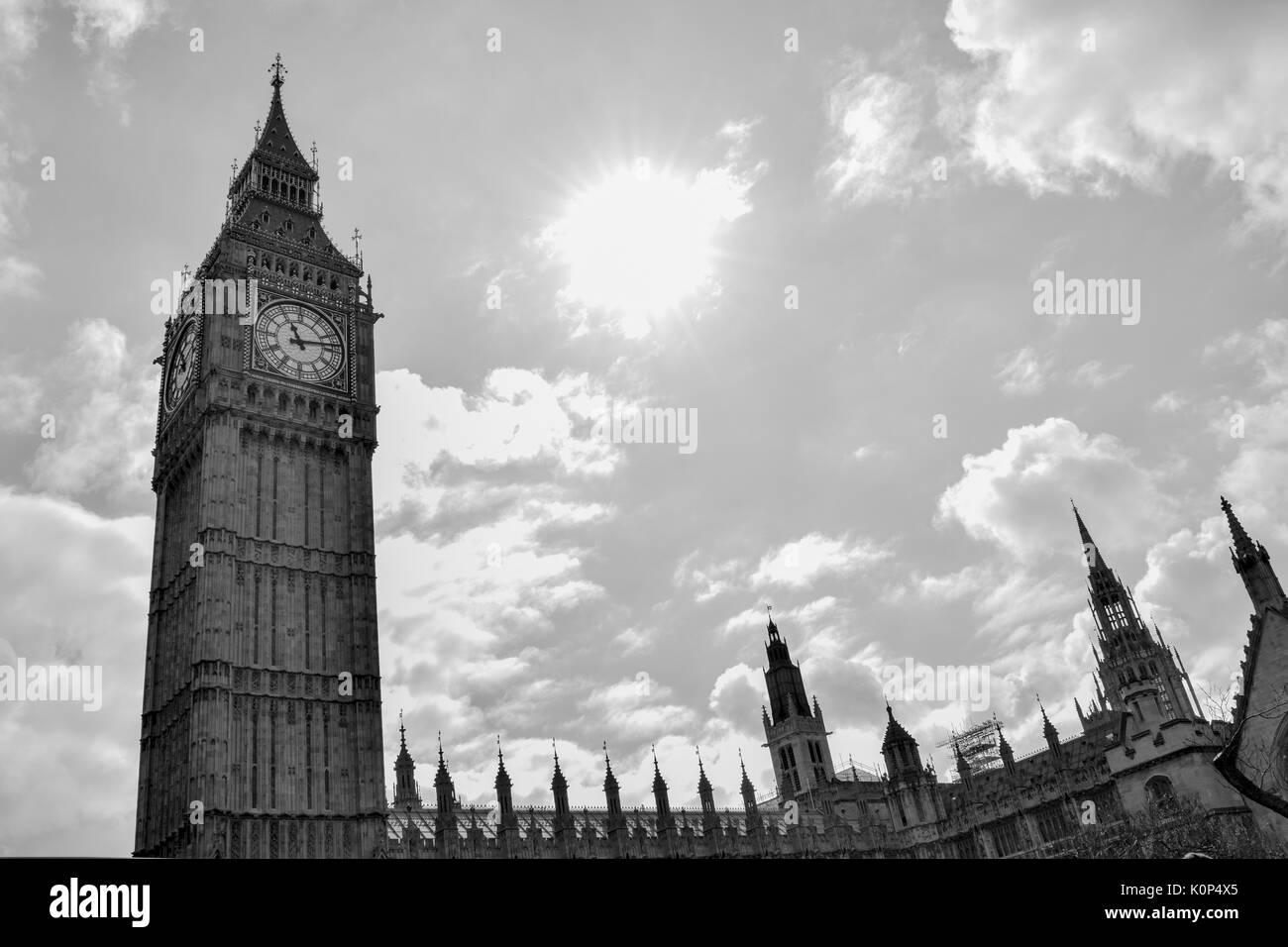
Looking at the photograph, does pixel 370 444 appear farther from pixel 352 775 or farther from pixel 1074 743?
pixel 1074 743

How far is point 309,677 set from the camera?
2453 inches

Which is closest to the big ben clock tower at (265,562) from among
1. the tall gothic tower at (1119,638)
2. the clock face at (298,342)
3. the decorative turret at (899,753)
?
the clock face at (298,342)

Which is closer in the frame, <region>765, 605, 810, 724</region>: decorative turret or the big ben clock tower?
the big ben clock tower

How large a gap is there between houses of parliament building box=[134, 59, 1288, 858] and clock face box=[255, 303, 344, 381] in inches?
5.6

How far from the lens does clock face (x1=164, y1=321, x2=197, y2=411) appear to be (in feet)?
235

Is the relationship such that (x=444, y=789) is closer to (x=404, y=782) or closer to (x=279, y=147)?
(x=404, y=782)

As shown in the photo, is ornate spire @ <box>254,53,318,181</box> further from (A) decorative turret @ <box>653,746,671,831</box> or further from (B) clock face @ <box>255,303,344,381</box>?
(A) decorative turret @ <box>653,746,671,831</box>

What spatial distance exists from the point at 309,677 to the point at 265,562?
314 inches

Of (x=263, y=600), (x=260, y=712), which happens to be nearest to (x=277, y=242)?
(x=263, y=600)

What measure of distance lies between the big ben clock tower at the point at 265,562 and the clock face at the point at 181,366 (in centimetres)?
22

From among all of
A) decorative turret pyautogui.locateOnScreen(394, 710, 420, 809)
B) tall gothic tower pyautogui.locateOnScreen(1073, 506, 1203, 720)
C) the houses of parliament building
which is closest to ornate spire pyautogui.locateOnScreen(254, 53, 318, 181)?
the houses of parliament building

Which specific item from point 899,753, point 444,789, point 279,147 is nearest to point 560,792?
point 444,789
